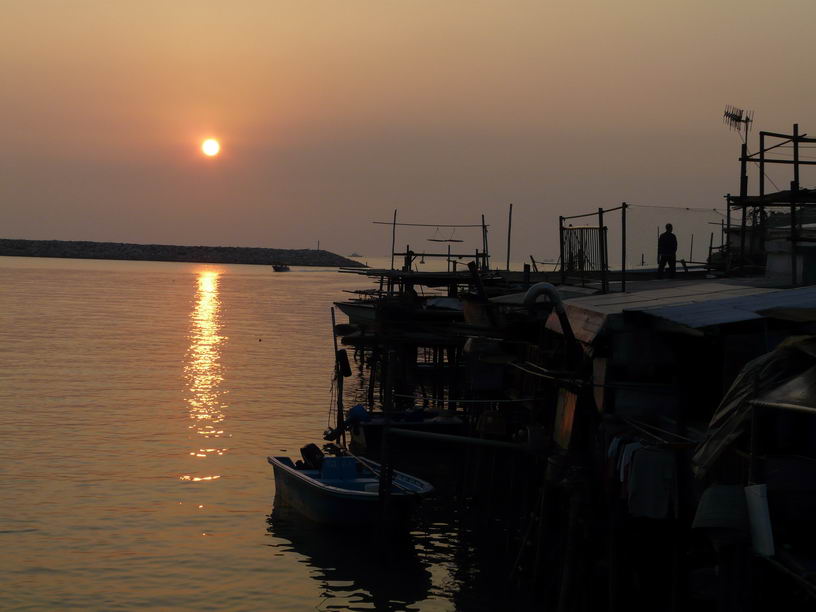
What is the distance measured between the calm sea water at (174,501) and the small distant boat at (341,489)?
1.45 ft

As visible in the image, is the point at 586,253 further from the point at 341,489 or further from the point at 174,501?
the point at 174,501

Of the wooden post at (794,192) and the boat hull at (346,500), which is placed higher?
the wooden post at (794,192)

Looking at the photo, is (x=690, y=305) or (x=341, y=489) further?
(x=341, y=489)

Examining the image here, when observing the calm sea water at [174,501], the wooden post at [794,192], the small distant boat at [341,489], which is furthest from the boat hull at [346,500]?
the wooden post at [794,192]

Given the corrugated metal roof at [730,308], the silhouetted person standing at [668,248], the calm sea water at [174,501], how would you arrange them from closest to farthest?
the corrugated metal roof at [730,308] → the calm sea water at [174,501] → the silhouetted person standing at [668,248]

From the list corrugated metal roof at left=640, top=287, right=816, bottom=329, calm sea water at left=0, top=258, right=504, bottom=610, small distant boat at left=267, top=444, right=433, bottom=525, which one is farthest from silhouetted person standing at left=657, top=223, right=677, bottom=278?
corrugated metal roof at left=640, top=287, right=816, bottom=329

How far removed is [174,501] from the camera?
22.0 meters

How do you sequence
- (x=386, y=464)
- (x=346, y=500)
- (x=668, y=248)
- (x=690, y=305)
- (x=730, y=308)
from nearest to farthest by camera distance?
(x=730, y=308)
(x=690, y=305)
(x=386, y=464)
(x=346, y=500)
(x=668, y=248)

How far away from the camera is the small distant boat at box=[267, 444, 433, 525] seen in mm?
18312

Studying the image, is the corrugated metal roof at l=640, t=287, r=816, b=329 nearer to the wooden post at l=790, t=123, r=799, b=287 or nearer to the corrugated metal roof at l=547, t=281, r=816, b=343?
the corrugated metal roof at l=547, t=281, r=816, b=343

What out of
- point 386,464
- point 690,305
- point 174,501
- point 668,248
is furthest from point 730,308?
point 174,501

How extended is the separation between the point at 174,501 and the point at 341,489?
5.24m

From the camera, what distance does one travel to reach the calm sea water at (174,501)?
1672cm

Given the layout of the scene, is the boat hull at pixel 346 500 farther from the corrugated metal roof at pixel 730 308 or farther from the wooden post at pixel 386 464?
the corrugated metal roof at pixel 730 308
